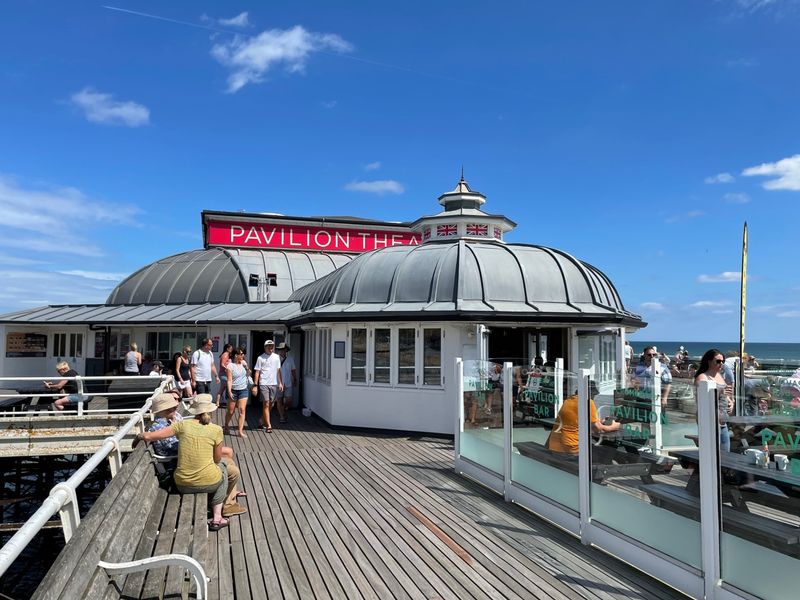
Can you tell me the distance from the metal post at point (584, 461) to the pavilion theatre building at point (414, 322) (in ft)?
10.2

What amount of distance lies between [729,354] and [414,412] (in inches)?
301

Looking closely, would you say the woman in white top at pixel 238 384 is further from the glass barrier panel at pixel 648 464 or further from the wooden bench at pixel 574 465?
the glass barrier panel at pixel 648 464

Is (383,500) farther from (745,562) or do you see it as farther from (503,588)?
(745,562)

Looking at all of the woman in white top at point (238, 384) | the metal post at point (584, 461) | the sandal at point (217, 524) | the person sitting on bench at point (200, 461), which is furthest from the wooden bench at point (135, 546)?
the woman in white top at point (238, 384)

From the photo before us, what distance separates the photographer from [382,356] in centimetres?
1234

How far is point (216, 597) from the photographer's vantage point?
441 cm

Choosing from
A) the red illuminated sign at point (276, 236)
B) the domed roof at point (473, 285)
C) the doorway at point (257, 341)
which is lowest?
the doorway at point (257, 341)

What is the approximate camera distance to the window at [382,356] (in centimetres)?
1225

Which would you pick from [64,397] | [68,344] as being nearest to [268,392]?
[64,397]

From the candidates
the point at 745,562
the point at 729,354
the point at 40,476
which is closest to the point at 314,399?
the point at 40,476

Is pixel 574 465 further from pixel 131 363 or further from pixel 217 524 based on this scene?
pixel 131 363

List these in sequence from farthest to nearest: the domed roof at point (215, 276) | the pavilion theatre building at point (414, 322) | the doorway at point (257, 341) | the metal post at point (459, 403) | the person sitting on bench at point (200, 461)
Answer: the domed roof at point (215, 276) → the doorway at point (257, 341) → the pavilion theatre building at point (414, 322) → the metal post at point (459, 403) → the person sitting on bench at point (200, 461)

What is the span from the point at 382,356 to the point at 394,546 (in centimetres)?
683

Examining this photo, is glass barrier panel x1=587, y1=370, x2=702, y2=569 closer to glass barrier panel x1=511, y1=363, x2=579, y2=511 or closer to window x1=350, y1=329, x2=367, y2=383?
glass barrier panel x1=511, y1=363, x2=579, y2=511
